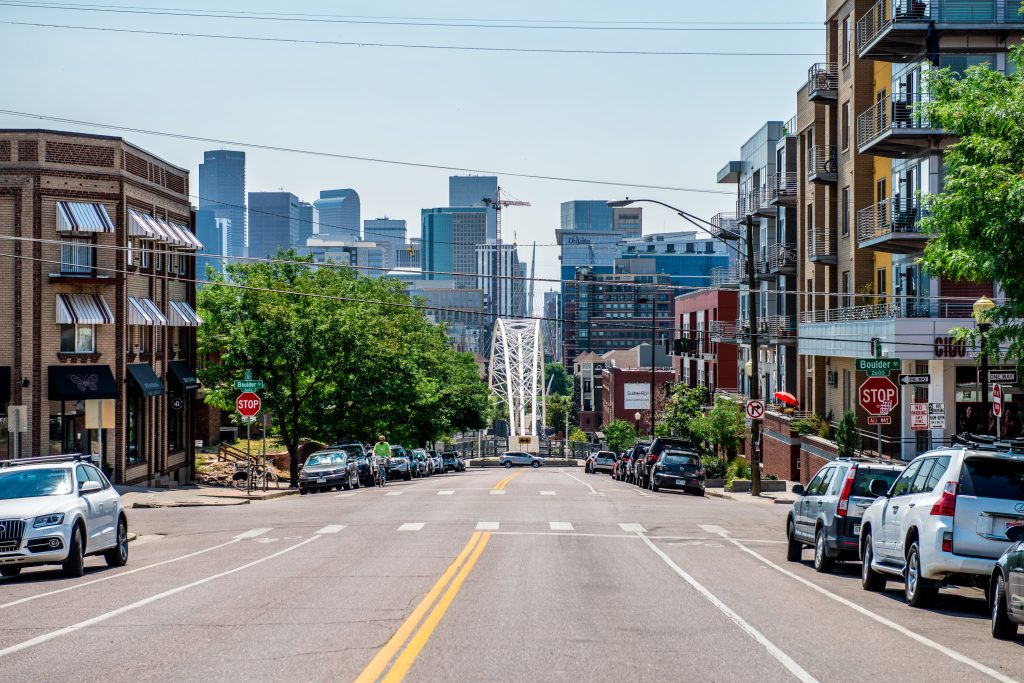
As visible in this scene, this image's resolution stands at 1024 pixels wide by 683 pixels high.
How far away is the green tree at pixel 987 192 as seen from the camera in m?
18.1

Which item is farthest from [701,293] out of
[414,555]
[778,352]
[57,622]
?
[57,622]

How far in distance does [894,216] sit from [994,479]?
999 inches

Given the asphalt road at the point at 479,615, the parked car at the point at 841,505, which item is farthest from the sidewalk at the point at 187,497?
the parked car at the point at 841,505

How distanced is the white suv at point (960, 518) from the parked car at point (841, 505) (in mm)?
3066

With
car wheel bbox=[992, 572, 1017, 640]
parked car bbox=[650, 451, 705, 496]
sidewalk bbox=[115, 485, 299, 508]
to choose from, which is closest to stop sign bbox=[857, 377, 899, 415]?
car wheel bbox=[992, 572, 1017, 640]

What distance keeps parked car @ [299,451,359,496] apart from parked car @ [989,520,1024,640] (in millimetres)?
32744

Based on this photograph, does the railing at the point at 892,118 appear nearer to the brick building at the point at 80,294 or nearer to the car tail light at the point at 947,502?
the car tail light at the point at 947,502

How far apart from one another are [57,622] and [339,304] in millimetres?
41113

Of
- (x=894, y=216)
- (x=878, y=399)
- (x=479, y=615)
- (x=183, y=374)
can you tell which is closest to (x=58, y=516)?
(x=479, y=615)

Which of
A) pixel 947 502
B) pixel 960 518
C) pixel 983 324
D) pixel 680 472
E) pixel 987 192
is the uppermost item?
pixel 987 192

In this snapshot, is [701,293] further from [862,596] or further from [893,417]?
[862,596]

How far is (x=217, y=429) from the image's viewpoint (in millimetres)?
72938

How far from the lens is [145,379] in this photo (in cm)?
4434

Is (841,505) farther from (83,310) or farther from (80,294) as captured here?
(80,294)
